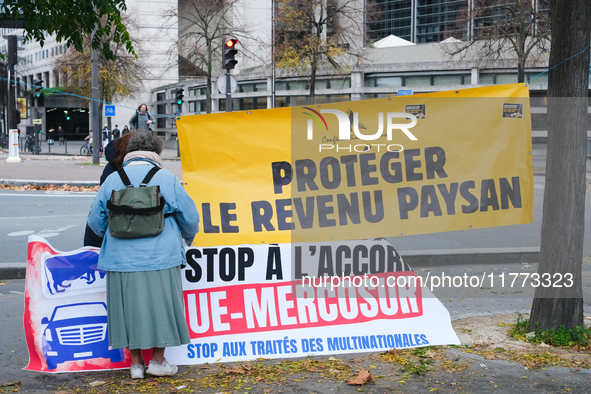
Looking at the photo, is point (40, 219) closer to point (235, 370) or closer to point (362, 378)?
point (235, 370)

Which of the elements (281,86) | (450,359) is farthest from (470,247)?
(281,86)

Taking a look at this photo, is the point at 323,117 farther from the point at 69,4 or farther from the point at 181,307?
the point at 69,4

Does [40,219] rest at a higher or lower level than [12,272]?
higher

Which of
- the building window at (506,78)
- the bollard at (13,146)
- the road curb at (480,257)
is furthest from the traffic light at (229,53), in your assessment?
the building window at (506,78)

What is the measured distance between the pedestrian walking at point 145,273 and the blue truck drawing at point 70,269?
376mm

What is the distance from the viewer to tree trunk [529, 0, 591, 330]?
4.57 m

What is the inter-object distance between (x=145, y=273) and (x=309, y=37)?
33.3 meters

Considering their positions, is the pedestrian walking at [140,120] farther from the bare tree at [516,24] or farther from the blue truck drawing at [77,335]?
the bare tree at [516,24]

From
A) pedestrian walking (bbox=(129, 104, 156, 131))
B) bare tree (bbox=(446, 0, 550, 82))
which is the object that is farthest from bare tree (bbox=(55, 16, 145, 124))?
pedestrian walking (bbox=(129, 104, 156, 131))

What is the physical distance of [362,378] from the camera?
4.12 meters

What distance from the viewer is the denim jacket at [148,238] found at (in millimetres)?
4004

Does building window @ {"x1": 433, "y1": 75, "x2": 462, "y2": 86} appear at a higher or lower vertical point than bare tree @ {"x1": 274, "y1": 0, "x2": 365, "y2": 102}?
lower

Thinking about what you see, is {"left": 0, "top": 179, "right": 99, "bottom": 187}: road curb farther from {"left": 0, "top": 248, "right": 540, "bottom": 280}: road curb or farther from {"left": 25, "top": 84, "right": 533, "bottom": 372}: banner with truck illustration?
{"left": 25, "top": 84, "right": 533, "bottom": 372}: banner with truck illustration

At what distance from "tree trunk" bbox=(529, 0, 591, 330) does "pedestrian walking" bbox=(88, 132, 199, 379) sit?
8.82ft
